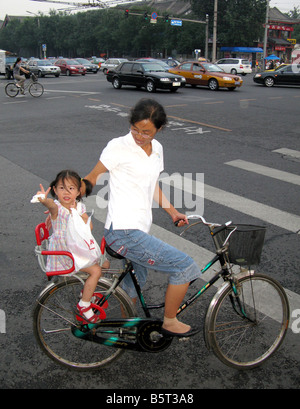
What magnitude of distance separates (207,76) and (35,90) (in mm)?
9797

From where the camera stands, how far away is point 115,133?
11.5m

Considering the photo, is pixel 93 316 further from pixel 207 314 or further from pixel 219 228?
pixel 219 228

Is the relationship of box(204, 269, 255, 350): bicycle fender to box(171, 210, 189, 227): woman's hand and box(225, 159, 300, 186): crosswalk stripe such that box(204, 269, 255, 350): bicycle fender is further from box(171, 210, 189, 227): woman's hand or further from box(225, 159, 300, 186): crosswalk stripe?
box(225, 159, 300, 186): crosswalk stripe

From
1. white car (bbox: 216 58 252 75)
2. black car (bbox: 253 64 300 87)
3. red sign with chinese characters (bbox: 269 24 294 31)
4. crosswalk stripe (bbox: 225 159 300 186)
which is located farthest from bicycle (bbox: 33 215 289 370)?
red sign with chinese characters (bbox: 269 24 294 31)

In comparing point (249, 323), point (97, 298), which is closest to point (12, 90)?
point (97, 298)

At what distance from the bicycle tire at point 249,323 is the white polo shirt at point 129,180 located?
2.58 feet

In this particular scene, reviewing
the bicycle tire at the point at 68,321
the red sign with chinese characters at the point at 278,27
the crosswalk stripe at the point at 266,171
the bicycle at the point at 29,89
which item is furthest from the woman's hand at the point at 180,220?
the red sign with chinese characters at the point at 278,27

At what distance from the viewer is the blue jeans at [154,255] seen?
271 centimetres

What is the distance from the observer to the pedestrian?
2.73m

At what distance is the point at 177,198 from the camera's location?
21.7 ft

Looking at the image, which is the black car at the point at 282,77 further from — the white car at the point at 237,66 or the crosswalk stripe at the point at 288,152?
the crosswalk stripe at the point at 288,152

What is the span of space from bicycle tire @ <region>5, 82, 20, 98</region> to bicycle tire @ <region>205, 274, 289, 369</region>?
1893 cm

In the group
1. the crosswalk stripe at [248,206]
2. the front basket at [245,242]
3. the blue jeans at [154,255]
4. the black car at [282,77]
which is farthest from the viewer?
the black car at [282,77]
